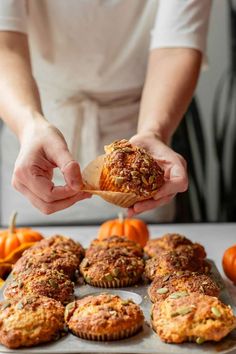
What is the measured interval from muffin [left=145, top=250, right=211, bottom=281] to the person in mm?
211

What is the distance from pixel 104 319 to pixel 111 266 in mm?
329

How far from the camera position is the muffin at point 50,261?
1673 mm

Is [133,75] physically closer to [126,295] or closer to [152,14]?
[152,14]

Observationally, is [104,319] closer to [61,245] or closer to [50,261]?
[50,261]

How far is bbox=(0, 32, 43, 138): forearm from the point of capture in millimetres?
1791

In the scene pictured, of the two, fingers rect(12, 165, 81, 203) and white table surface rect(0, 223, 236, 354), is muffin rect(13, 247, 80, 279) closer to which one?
fingers rect(12, 165, 81, 203)

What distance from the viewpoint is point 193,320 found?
133 centimetres

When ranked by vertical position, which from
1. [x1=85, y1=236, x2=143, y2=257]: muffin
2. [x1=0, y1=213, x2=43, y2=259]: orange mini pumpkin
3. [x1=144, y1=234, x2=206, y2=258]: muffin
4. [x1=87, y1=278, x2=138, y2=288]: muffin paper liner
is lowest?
[x1=0, y1=213, x2=43, y2=259]: orange mini pumpkin

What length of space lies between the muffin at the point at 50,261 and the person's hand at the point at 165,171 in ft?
0.63

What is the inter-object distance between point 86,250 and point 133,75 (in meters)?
0.78

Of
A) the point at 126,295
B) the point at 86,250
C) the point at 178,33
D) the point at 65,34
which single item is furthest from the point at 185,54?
the point at 126,295

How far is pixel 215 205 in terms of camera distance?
3438 mm

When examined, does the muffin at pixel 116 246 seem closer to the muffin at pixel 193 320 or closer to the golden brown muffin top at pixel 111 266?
the golden brown muffin top at pixel 111 266

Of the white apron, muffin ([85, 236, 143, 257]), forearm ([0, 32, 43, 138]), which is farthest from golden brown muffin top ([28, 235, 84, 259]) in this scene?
the white apron
